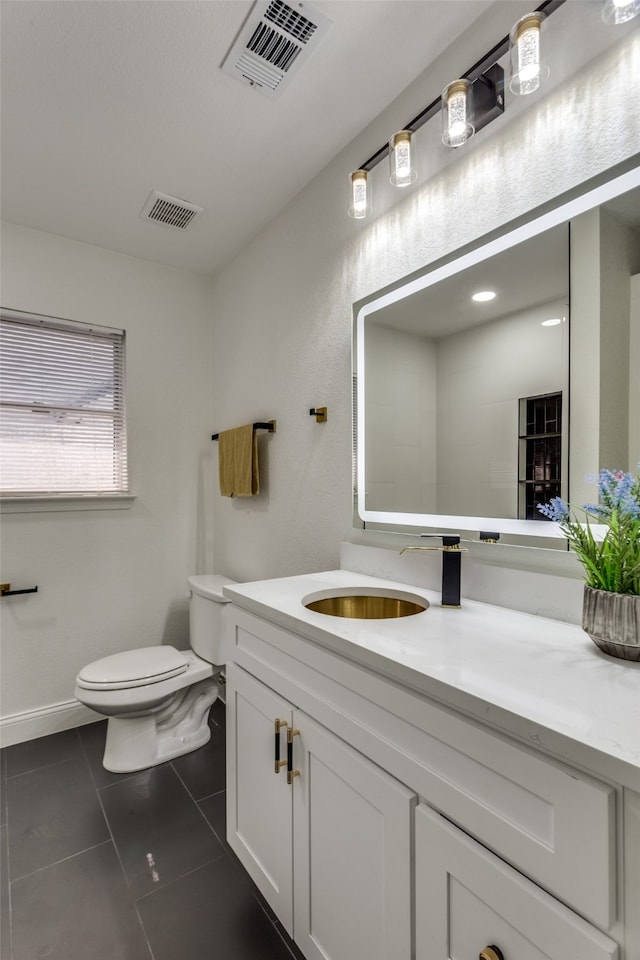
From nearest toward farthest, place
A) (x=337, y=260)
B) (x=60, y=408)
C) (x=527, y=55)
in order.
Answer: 1. (x=527, y=55)
2. (x=337, y=260)
3. (x=60, y=408)

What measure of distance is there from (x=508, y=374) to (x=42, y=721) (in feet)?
8.36

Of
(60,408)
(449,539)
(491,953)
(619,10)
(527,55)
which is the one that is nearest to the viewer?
(491,953)

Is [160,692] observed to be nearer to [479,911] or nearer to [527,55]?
[479,911]

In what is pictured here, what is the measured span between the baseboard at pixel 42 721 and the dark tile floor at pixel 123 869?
120 mm

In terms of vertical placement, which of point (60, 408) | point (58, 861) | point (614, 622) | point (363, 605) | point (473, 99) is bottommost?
point (58, 861)

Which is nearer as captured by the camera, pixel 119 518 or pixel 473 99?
pixel 473 99

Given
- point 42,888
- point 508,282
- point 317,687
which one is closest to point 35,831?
point 42,888

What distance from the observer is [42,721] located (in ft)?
7.41

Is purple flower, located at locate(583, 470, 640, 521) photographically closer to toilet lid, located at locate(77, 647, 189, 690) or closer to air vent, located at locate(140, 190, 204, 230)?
toilet lid, located at locate(77, 647, 189, 690)

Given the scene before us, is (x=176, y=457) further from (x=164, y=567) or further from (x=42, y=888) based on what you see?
(x=42, y=888)

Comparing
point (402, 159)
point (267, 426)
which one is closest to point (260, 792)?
point (267, 426)

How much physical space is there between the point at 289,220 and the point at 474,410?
1.35m

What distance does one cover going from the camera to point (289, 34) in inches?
51.3

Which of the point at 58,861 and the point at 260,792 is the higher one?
the point at 260,792
